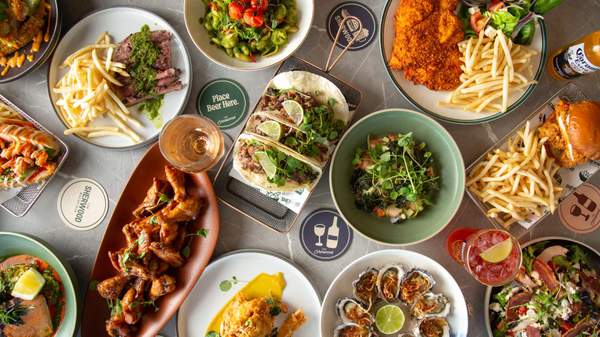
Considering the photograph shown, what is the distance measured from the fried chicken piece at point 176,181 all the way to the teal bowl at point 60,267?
0.89m

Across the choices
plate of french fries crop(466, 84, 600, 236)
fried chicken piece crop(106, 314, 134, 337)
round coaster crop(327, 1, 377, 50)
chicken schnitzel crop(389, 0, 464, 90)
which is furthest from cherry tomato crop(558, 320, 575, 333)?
fried chicken piece crop(106, 314, 134, 337)

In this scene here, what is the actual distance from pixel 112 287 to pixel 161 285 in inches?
12.1

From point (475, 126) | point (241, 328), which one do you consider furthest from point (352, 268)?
point (475, 126)

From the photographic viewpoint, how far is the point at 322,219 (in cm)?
293

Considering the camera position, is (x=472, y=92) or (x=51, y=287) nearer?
(x=472, y=92)

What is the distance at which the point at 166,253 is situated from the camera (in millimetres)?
2688

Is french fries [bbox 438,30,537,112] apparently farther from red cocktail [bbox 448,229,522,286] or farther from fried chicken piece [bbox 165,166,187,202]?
fried chicken piece [bbox 165,166,187,202]

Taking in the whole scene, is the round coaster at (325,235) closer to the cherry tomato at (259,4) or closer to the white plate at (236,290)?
the white plate at (236,290)

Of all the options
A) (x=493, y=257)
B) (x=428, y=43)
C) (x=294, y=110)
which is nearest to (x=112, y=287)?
(x=294, y=110)

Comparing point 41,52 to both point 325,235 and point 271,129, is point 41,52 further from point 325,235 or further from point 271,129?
point 325,235

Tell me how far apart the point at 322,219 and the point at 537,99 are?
1.60 meters

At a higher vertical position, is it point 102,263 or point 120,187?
point 120,187

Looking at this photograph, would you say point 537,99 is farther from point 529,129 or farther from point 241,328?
point 241,328

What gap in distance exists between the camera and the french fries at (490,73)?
2.58 meters
